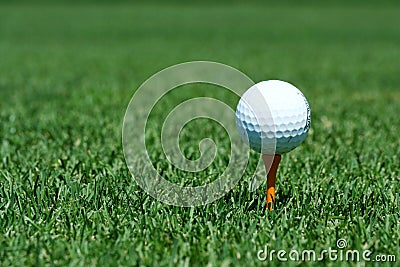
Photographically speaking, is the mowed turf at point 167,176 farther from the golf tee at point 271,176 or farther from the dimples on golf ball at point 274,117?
the dimples on golf ball at point 274,117

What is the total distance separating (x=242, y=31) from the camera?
19.7m

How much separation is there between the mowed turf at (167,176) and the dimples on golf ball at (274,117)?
0.35m

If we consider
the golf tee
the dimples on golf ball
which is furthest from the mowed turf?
the dimples on golf ball

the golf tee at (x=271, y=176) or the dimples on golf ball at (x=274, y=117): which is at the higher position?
the dimples on golf ball at (x=274, y=117)

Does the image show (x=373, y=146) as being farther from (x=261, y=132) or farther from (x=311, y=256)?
(x=311, y=256)

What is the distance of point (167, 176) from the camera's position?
352 centimetres

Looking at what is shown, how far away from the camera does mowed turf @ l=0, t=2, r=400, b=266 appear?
8.02 ft

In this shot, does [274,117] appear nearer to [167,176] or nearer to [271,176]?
[271,176]

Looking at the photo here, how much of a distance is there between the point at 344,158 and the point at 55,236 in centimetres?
234

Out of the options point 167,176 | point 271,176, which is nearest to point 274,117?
point 271,176

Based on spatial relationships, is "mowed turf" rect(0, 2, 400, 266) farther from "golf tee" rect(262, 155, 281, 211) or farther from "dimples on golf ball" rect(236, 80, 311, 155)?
"dimples on golf ball" rect(236, 80, 311, 155)

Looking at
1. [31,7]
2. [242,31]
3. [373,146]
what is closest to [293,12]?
[242,31]

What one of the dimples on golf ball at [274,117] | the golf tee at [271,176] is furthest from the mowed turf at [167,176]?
the dimples on golf ball at [274,117]

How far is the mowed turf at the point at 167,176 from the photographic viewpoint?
244 centimetres
